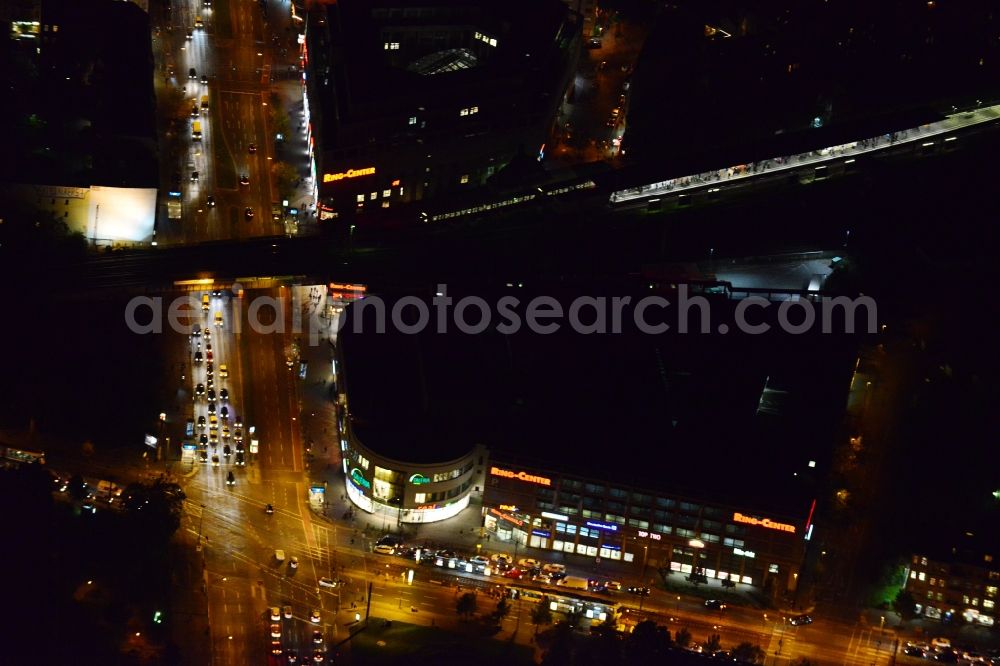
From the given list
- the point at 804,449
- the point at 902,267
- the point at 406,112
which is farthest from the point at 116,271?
the point at 902,267

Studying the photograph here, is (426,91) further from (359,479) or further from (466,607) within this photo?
(466,607)

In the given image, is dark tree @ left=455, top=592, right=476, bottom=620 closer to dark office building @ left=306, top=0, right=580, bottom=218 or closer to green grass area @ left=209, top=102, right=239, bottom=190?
dark office building @ left=306, top=0, right=580, bottom=218

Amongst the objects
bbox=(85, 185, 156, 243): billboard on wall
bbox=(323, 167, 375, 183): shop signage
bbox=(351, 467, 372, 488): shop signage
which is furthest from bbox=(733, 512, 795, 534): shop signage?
bbox=(85, 185, 156, 243): billboard on wall

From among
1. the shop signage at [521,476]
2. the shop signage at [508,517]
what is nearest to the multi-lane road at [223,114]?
the shop signage at [521,476]

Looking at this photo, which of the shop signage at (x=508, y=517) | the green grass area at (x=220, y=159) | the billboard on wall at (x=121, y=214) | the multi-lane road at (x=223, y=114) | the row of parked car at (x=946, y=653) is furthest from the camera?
the green grass area at (x=220, y=159)

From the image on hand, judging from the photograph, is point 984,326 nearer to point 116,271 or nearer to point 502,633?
point 502,633

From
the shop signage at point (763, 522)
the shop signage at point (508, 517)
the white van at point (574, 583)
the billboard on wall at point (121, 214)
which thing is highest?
the billboard on wall at point (121, 214)

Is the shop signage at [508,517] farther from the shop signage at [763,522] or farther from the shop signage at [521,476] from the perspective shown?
the shop signage at [763,522]
